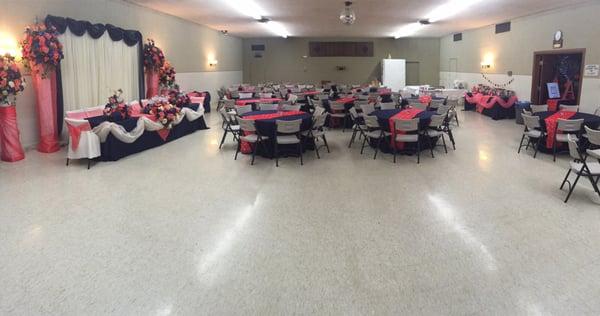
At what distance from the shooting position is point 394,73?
21.2 meters

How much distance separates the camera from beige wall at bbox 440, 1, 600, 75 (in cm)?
996

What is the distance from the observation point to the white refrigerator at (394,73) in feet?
69.2

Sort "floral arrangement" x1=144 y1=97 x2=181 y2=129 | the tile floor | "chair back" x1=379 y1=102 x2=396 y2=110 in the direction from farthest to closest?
"chair back" x1=379 y1=102 x2=396 y2=110 → "floral arrangement" x1=144 y1=97 x2=181 y2=129 → the tile floor

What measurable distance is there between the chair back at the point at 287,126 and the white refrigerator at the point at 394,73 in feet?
51.1

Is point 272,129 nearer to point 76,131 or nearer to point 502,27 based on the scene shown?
point 76,131

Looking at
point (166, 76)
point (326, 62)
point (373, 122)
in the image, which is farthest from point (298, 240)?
point (326, 62)

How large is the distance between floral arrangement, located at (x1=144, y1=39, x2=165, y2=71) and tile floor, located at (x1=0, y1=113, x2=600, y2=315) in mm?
5072

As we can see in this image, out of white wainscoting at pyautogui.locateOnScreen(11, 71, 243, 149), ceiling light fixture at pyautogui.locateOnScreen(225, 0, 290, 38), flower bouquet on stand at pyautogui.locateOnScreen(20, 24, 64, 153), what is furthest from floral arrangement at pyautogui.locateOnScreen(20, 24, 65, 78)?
ceiling light fixture at pyautogui.locateOnScreen(225, 0, 290, 38)

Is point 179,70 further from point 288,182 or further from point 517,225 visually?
point 517,225

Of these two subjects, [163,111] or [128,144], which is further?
[163,111]

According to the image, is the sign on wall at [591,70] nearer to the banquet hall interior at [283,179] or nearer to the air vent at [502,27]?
the banquet hall interior at [283,179]

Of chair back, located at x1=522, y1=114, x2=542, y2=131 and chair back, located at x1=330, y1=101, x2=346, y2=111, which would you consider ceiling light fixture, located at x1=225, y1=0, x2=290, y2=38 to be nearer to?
chair back, located at x1=330, y1=101, x2=346, y2=111

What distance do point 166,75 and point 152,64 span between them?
28.2 inches

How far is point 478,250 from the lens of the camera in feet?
12.0
